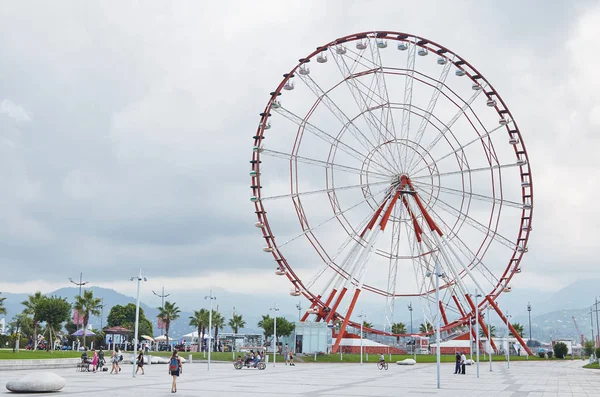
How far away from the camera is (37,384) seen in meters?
23.3

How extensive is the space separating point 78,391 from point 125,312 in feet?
328

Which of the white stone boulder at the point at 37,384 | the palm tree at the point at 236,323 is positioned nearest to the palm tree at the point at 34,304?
the palm tree at the point at 236,323

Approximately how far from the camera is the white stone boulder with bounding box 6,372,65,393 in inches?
906

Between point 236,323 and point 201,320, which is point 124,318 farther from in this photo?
point 201,320

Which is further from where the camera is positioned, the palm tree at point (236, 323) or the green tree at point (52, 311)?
the palm tree at point (236, 323)

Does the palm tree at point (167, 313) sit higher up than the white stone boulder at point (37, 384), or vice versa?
the palm tree at point (167, 313)

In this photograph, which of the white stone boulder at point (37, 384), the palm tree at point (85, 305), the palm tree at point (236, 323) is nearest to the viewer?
the white stone boulder at point (37, 384)

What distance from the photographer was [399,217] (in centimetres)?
5291

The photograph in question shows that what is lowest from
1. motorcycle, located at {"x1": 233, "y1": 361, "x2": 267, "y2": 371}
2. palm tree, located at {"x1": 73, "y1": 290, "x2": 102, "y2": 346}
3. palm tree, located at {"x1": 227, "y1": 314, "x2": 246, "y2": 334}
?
motorcycle, located at {"x1": 233, "y1": 361, "x2": 267, "y2": 371}

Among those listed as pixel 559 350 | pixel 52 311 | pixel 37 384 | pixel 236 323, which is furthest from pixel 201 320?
pixel 37 384

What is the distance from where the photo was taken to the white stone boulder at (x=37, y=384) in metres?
23.0

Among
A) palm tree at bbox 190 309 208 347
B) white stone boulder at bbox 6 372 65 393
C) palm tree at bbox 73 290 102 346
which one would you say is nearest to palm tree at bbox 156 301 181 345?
palm tree at bbox 190 309 208 347

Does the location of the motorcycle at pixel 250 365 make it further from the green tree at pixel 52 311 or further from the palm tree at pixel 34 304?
the palm tree at pixel 34 304

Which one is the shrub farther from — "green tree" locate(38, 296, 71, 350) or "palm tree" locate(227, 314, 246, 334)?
"green tree" locate(38, 296, 71, 350)
